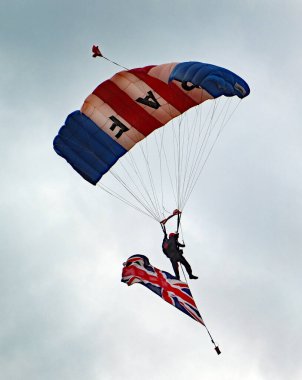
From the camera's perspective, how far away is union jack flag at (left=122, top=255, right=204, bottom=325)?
2269 cm

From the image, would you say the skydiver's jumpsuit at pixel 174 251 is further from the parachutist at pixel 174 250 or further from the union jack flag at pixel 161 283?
the union jack flag at pixel 161 283

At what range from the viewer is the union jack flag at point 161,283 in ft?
74.4

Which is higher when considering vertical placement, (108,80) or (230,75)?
(108,80)

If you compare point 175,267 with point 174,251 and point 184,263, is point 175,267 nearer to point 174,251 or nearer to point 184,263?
point 184,263

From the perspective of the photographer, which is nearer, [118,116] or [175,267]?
[175,267]

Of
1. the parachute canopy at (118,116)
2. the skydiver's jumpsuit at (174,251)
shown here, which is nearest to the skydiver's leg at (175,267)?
the skydiver's jumpsuit at (174,251)

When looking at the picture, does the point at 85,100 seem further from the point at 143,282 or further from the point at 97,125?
the point at 143,282

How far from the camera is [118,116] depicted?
998 inches

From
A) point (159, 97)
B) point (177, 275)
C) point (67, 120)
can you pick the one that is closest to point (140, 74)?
point (159, 97)

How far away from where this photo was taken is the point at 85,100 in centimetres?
2519

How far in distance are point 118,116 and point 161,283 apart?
571 cm

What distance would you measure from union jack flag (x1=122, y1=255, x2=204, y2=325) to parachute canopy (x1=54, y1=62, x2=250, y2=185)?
3.25 metres

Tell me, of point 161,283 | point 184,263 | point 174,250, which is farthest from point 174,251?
point 161,283

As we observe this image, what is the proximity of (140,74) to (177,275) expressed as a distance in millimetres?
6458
